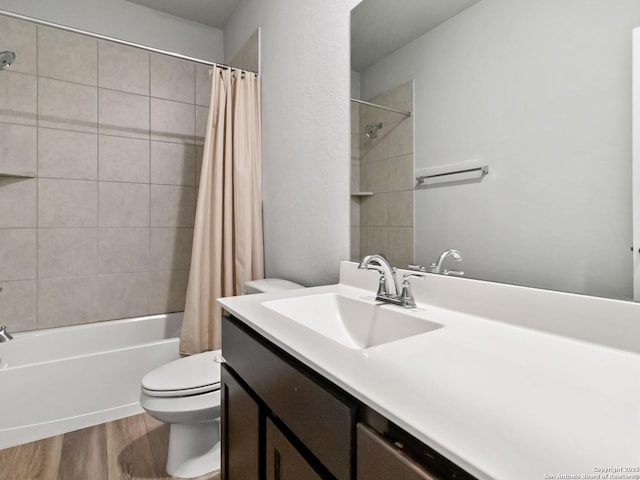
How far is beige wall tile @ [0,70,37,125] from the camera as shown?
1.95 m

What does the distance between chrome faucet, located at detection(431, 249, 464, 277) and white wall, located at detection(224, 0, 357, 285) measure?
0.45m

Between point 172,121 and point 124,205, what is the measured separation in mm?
686

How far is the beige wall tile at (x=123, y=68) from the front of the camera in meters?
2.20

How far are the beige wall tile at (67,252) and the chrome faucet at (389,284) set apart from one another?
1.99 metres

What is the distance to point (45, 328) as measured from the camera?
205 centimetres

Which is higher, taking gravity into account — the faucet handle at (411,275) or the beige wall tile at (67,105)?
the beige wall tile at (67,105)

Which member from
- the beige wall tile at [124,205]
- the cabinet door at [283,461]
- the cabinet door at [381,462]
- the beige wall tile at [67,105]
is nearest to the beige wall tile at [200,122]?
the beige wall tile at [124,205]

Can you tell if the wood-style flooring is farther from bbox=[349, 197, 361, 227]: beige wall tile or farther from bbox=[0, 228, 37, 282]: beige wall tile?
bbox=[349, 197, 361, 227]: beige wall tile

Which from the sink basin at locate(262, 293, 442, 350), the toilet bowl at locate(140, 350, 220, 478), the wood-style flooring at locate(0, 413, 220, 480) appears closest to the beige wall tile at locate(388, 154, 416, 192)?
the sink basin at locate(262, 293, 442, 350)

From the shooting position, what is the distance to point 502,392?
1.49ft

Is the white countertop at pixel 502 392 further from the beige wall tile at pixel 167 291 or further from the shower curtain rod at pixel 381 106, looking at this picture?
the beige wall tile at pixel 167 291

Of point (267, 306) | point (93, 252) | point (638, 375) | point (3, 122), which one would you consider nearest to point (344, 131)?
point (267, 306)

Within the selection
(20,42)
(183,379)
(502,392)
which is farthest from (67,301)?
(502,392)

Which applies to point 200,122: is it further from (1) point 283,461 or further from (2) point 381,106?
(1) point 283,461
